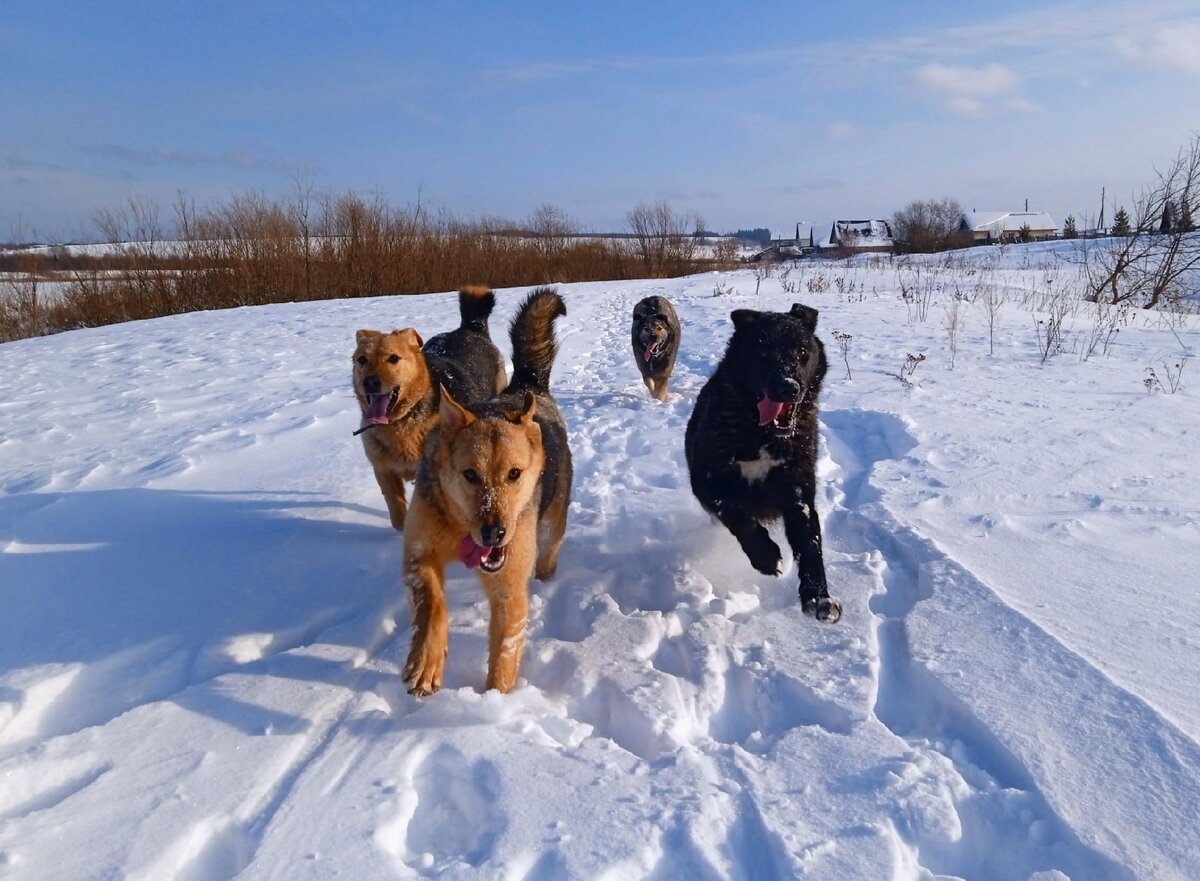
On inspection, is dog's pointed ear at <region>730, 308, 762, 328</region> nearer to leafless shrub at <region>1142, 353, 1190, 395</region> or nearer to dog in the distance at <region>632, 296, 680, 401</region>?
dog in the distance at <region>632, 296, 680, 401</region>

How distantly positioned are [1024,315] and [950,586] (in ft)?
38.1

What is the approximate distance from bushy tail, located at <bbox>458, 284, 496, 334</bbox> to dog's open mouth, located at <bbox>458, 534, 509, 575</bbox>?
3369 millimetres

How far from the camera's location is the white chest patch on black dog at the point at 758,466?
392 cm

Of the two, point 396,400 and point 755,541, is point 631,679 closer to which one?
point 755,541

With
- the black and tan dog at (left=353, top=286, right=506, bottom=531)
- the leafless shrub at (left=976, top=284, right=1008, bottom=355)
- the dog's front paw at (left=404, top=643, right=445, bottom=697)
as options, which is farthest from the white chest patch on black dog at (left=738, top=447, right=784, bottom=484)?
the leafless shrub at (left=976, top=284, right=1008, bottom=355)

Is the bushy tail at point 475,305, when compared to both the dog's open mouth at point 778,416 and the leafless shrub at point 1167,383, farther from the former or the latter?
the leafless shrub at point 1167,383

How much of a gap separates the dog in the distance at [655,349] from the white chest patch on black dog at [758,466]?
4145 millimetres

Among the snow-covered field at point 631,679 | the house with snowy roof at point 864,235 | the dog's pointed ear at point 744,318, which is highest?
the house with snowy roof at point 864,235

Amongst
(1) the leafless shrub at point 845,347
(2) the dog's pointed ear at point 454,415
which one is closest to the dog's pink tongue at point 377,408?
(2) the dog's pointed ear at point 454,415

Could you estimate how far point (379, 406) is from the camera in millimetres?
4484

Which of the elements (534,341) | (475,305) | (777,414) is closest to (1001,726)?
(777,414)

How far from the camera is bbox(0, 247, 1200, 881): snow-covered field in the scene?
6.50 ft

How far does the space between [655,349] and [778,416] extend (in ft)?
14.2

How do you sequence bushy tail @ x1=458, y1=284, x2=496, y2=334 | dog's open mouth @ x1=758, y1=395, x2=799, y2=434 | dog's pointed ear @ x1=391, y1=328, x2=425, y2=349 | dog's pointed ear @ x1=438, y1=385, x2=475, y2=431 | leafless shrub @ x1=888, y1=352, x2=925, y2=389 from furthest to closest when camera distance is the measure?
leafless shrub @ x1=888, y1=352, x2=925, y2=389 → bushy tail @ x1=458, y1=284, x2=496, y2=334 → dog's pointed ear @ x1=391, y1=328, x2=425, y2=349 → dog's open mouth @ x1=758, y1=395, x2=799, y2=434 → dog's pointed ear @ x1=438, y1=385, x2=475, y2=431
